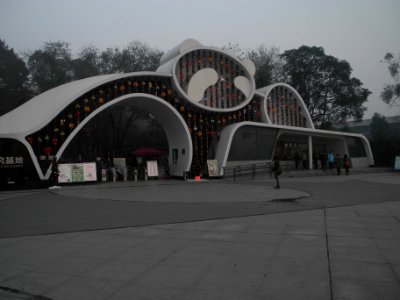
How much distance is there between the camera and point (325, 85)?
43.7 metres

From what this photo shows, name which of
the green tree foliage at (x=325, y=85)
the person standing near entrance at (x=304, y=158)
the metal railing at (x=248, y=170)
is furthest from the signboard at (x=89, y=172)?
the green tree foliage at (x=325, y=85)

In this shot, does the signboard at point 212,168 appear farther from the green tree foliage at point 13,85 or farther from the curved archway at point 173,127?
the green tree foliage at point 13,85

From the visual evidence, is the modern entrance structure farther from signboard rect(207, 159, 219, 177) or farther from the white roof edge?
signboard rect(207, 159, 219, 177)

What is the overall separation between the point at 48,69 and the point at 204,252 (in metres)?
35.0

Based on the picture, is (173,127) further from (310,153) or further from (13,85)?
(13,85)

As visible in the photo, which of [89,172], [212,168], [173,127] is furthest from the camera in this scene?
[173,127]

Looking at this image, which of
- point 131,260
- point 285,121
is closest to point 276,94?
point 285,121

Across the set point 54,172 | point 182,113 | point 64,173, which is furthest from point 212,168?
point 54,172

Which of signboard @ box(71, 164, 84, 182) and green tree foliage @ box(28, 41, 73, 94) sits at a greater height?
green tree foliage @ box(28, 41, 73, 94)

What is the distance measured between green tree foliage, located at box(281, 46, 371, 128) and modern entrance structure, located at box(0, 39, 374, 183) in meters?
16.3

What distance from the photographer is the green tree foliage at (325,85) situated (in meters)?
43.2

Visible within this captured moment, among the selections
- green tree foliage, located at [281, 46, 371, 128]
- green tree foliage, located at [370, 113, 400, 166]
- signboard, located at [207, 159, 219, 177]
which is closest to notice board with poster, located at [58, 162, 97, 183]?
signboard, located at [207, 159, 219, 177]

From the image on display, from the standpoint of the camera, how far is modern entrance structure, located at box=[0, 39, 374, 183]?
1889 centimetres

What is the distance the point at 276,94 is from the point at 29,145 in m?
18.3
